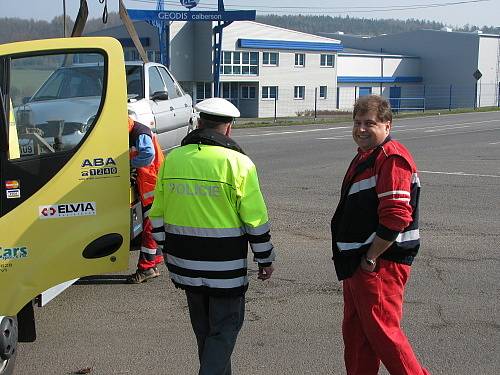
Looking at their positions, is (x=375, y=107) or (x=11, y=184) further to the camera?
(x=11, y=184)

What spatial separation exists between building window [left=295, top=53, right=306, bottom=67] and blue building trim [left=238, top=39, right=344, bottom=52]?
0.51 metres

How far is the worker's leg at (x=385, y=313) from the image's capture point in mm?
3664

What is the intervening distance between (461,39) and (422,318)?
67625 millimetres

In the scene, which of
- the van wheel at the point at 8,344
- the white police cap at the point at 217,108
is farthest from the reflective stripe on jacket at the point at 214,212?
the van wheel at the point at 8,344

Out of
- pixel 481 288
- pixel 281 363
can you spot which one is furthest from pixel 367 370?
pixel 481 288

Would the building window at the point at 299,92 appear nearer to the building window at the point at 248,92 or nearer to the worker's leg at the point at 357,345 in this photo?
the building window at the point at 248,92

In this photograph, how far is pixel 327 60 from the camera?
60250 mm

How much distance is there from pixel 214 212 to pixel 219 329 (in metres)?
0.67

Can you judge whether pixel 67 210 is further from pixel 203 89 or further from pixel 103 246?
pixel 203 89

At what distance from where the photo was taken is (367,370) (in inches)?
154

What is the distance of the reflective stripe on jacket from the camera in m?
3.61

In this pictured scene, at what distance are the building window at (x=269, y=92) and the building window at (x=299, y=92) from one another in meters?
2.07

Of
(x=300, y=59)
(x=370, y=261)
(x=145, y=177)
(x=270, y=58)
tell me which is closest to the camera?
(x=370, y=261)

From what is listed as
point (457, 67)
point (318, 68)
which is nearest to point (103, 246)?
point (318, 68)
